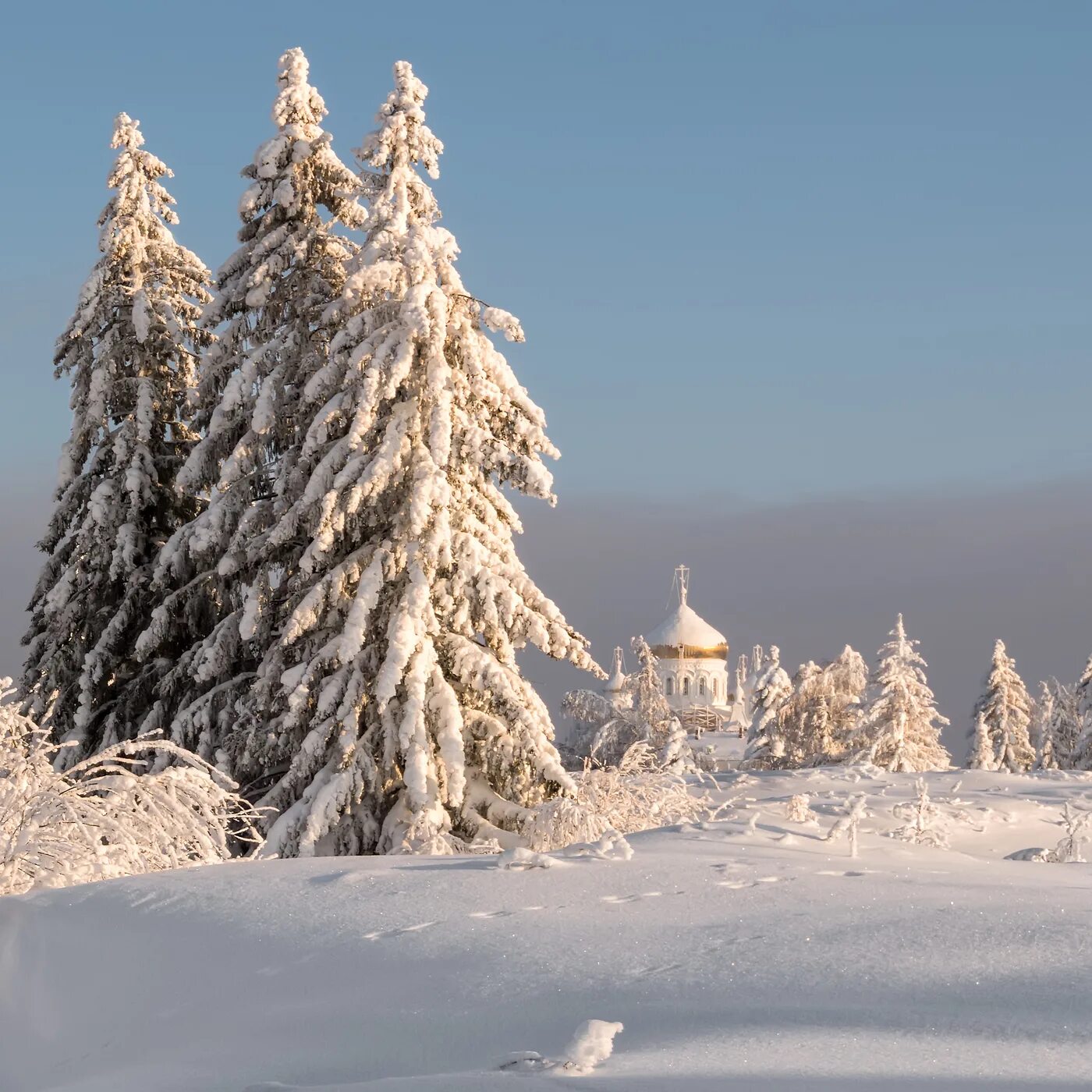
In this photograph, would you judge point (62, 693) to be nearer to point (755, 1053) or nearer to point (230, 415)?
point (230, 415)

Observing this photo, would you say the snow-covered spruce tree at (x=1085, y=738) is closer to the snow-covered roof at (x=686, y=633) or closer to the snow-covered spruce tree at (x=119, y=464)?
the snow-covered spruce tree at (x=119, y=464)

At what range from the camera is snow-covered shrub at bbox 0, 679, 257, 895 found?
27.5ft

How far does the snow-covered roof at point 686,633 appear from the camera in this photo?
106812 mm

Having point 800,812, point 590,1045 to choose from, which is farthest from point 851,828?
point 590,1045

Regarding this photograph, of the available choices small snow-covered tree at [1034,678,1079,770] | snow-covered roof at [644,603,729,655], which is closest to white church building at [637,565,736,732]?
snow-covered roof at [644,603,729,655]

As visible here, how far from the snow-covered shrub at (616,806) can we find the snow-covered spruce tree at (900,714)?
84.7 feet

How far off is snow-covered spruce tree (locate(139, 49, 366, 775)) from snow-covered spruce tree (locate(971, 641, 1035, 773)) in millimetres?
35045

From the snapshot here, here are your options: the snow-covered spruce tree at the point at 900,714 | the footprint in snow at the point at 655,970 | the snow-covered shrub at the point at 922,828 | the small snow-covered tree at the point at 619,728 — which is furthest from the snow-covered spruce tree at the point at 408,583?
the snow-covered spruce tree at the point at 900,714

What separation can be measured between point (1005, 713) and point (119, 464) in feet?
121

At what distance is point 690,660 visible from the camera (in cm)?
10581

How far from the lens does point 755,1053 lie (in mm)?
3764

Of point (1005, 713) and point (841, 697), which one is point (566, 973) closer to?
point (841, 697)

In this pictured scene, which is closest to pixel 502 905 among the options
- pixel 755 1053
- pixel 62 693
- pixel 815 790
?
pixel 755 1053

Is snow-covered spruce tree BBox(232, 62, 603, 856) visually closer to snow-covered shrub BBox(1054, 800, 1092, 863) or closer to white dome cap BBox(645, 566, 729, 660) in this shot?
snow-covered shrub BBox(1054, 800, 1092, 863)
